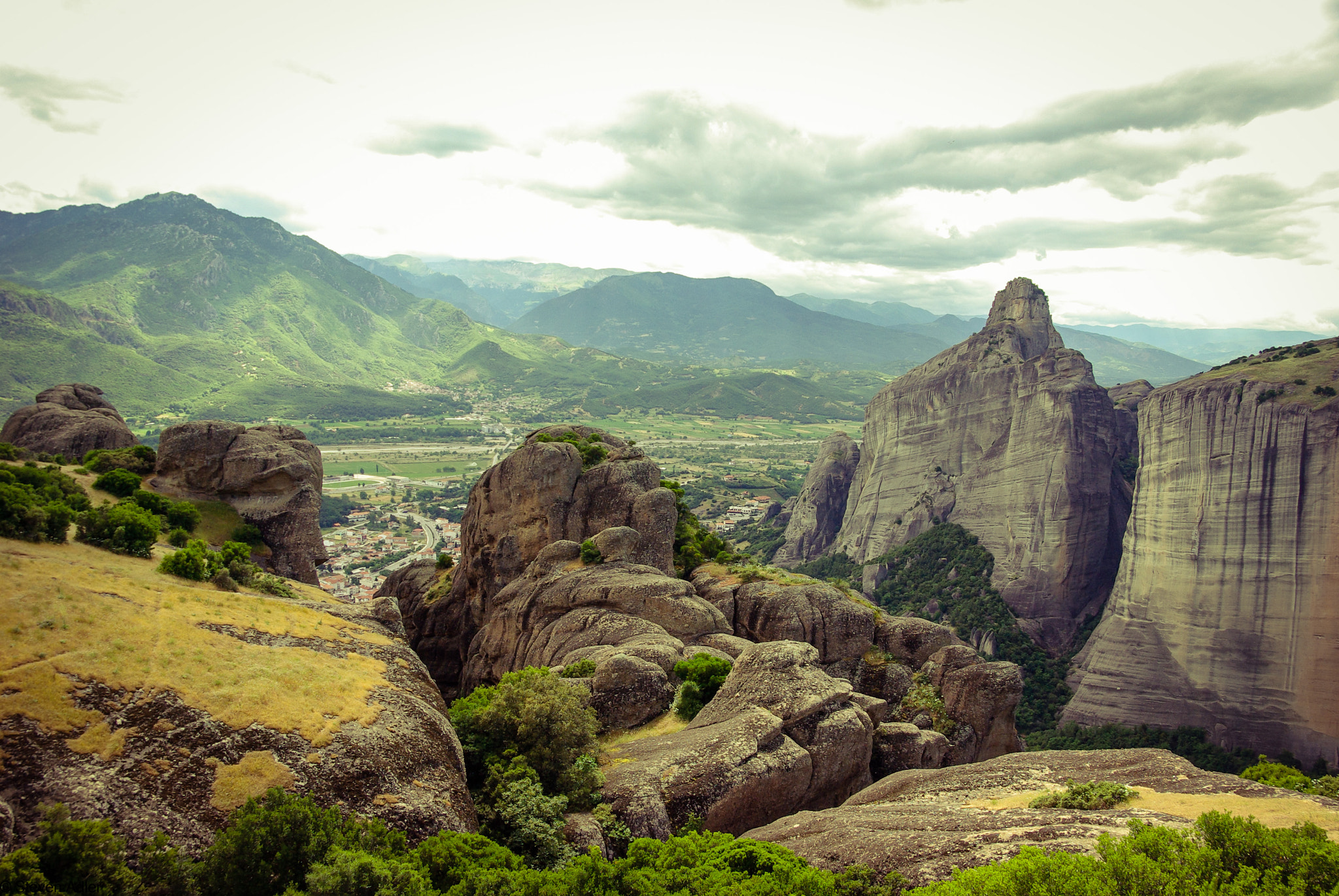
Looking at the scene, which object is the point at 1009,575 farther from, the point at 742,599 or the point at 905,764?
the point at 905,764

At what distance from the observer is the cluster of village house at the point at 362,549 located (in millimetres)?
98125

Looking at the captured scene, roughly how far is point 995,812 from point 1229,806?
19.4 feet

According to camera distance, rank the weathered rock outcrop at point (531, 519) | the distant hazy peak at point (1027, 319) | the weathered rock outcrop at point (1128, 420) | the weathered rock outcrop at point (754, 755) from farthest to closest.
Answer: the distant hazy peak at point (1027, 319)
the weathered rock outcrop at point (1128, 420)
the weathered rock outcrop at point (531, 519)
the weathered rock outcrop at point (754, 755)

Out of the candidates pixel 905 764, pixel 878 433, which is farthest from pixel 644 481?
pixel 878 433

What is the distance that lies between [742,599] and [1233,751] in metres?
61.2

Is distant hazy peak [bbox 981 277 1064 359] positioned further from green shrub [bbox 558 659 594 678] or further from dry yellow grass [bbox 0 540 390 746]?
dry yellow grass [bbox 0 540 390 746]

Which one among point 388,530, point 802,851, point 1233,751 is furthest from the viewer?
point 388,530

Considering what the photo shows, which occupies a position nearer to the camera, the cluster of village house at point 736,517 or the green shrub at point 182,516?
the green shrub at point 182,516

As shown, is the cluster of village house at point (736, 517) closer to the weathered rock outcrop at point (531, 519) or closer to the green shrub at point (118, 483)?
the weathered rock outcrop at point (531, 519)

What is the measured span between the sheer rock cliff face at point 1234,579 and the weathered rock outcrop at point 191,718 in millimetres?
79936

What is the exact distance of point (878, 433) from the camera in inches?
5285

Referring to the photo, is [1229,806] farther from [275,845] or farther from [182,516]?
[182,516]

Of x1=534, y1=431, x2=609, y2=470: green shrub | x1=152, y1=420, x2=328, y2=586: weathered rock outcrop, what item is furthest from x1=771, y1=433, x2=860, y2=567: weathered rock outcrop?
x1=152, y1=420, x2=328, y2=586: weathered rock outcrop

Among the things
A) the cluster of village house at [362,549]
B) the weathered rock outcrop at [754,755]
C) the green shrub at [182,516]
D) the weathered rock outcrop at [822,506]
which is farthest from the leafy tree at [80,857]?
the weathered rock outcrop at [822,506]
